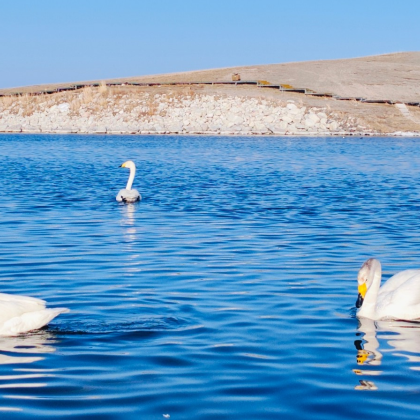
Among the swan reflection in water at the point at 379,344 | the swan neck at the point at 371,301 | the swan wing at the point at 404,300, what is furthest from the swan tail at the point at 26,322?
the swan wing at the point at 404,300

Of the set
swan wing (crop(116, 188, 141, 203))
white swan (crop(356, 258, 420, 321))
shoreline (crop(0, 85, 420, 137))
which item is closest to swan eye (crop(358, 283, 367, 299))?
white swan (crop(356, 258, 420, 321))

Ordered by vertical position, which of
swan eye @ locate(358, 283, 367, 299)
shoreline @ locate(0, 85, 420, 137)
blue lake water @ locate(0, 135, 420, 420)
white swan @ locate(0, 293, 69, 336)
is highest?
shoreline @ locate(0, 85, 420, 137)

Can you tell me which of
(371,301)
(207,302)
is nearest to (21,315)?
(207,302)

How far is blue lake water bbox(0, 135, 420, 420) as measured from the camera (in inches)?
249

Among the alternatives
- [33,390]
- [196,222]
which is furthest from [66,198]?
[33,390]

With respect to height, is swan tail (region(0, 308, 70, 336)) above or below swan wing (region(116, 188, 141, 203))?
below

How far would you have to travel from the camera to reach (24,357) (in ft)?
23.8

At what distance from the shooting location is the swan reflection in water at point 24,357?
6.62 metres

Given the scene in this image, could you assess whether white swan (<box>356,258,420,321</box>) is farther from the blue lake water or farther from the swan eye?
the blue lake water

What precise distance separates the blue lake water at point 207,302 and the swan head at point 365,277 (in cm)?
27

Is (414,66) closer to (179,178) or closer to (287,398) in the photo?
(179,178)

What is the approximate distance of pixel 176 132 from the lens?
202 ft

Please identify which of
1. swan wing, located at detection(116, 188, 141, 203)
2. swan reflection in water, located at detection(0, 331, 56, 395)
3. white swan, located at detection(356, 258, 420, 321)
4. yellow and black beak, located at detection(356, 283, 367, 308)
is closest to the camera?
swan reflection in water, located at detection(0, 331, 56, 395)

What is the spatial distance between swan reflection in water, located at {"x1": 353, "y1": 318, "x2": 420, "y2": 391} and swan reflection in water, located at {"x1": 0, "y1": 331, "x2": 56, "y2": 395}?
2.55m
